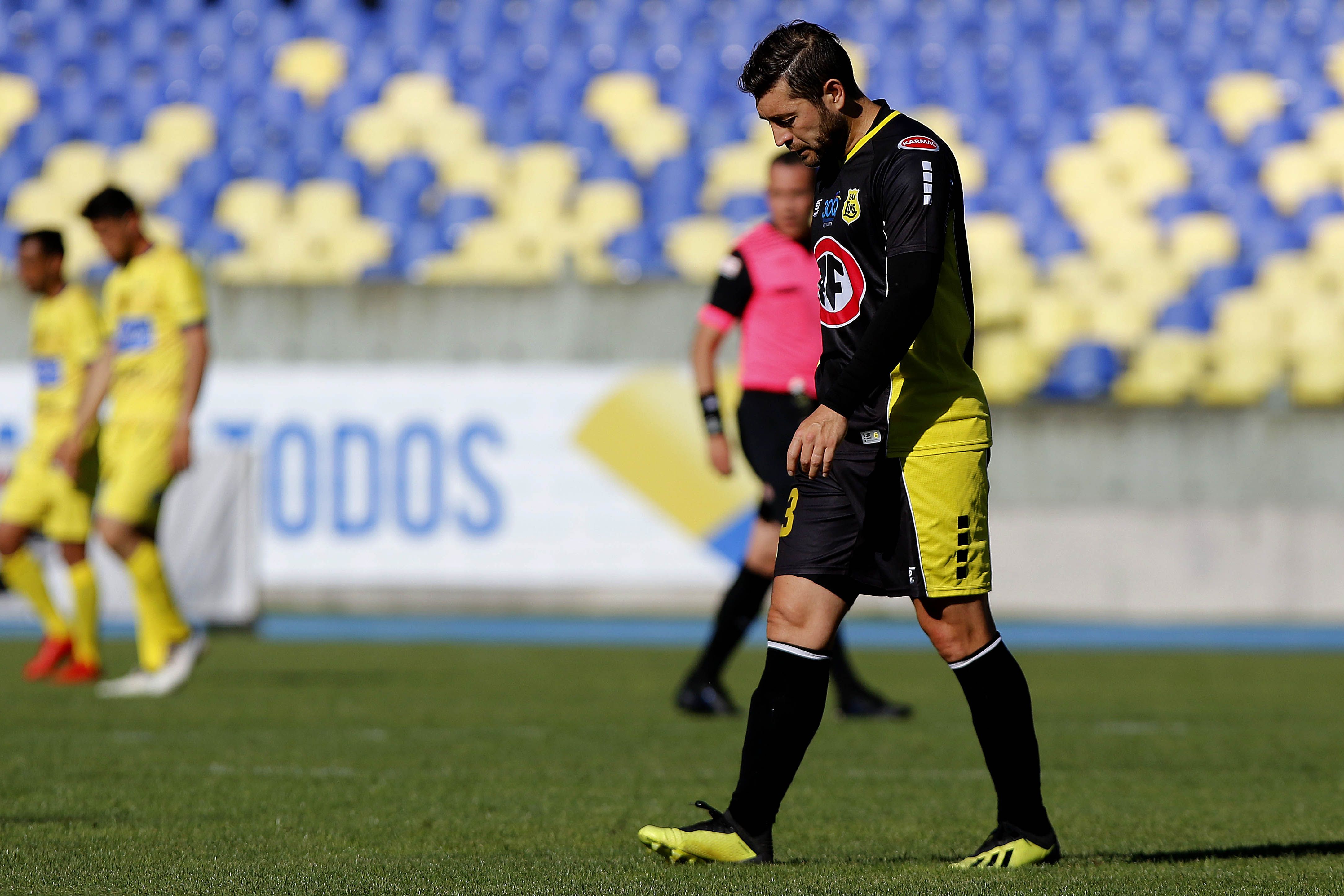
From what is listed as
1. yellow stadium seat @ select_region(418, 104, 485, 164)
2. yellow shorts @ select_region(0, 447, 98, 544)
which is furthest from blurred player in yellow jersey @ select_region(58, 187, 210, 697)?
yellow stadium seat @ select_region(418, 104, 485, 164)

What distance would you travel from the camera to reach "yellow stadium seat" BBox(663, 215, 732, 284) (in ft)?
46.8

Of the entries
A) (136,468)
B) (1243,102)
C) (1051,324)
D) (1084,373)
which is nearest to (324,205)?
(1051,324)

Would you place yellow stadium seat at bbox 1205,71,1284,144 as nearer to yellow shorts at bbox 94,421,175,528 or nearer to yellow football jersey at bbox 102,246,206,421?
yellow football jersey at bbox 102,246,206,421

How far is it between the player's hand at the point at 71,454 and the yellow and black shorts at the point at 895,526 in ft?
16.6

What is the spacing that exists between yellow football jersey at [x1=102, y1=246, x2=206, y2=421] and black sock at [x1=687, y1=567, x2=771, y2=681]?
8.32 feet

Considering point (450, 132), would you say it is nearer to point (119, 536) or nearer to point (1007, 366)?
point (1007, 366)

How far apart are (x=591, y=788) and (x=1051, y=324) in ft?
29.8

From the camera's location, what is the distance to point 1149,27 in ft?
55.2

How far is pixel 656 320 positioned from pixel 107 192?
5.51m

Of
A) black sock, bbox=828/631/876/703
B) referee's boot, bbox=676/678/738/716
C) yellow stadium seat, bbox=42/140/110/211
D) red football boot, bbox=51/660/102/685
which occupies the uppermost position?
yellow stadium seat, bbox=42/140/110/211

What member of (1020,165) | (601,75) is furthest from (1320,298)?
(601,75)

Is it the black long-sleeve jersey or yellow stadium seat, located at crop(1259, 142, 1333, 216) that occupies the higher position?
yellow stadium seat, located at crop(1259, 142, 1333, 216)

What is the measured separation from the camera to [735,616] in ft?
22.4

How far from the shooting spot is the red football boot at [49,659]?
8.51 m
